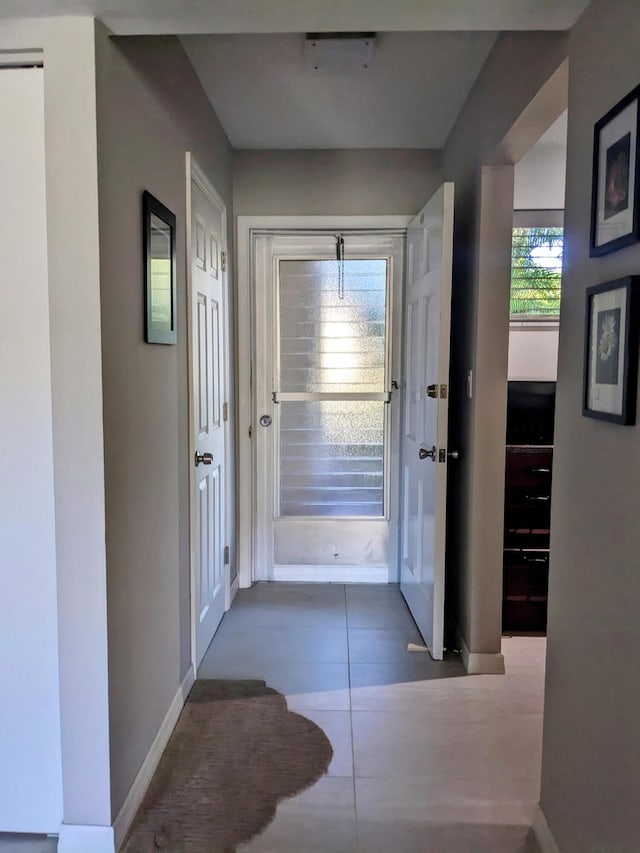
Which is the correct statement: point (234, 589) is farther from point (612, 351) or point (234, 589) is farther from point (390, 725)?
point (612, 351)

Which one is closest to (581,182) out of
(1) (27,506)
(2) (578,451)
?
(2) (578,451)

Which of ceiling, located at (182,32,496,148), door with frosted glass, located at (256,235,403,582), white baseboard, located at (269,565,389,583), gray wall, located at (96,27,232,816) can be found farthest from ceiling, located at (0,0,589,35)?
white baseboard, located at (269,565,389,583)

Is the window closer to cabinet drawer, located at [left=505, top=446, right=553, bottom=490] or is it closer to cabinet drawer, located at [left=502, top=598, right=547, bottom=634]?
cabinet drawer, located at [left=505, top=446, right=553, bottom=490]

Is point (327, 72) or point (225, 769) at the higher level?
point (327, 72)

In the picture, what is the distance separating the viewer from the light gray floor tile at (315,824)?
1.57 meters

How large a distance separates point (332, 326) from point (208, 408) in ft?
3.56

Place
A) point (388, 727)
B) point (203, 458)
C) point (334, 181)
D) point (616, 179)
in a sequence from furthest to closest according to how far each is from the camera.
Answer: point (334, 181), point (203, 458), point (388, 727), point (616, 179)

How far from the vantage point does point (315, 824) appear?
1.65m

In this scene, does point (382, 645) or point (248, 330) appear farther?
point (248, 330)

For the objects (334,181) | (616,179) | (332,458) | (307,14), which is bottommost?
(332,458)

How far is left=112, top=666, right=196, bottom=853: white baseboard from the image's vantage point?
156cm

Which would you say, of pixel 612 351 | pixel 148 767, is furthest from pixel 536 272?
pixel 148 767

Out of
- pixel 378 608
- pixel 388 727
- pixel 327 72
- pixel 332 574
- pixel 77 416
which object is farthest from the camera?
pixel 332 574

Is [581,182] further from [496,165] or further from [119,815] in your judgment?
[119,815]
